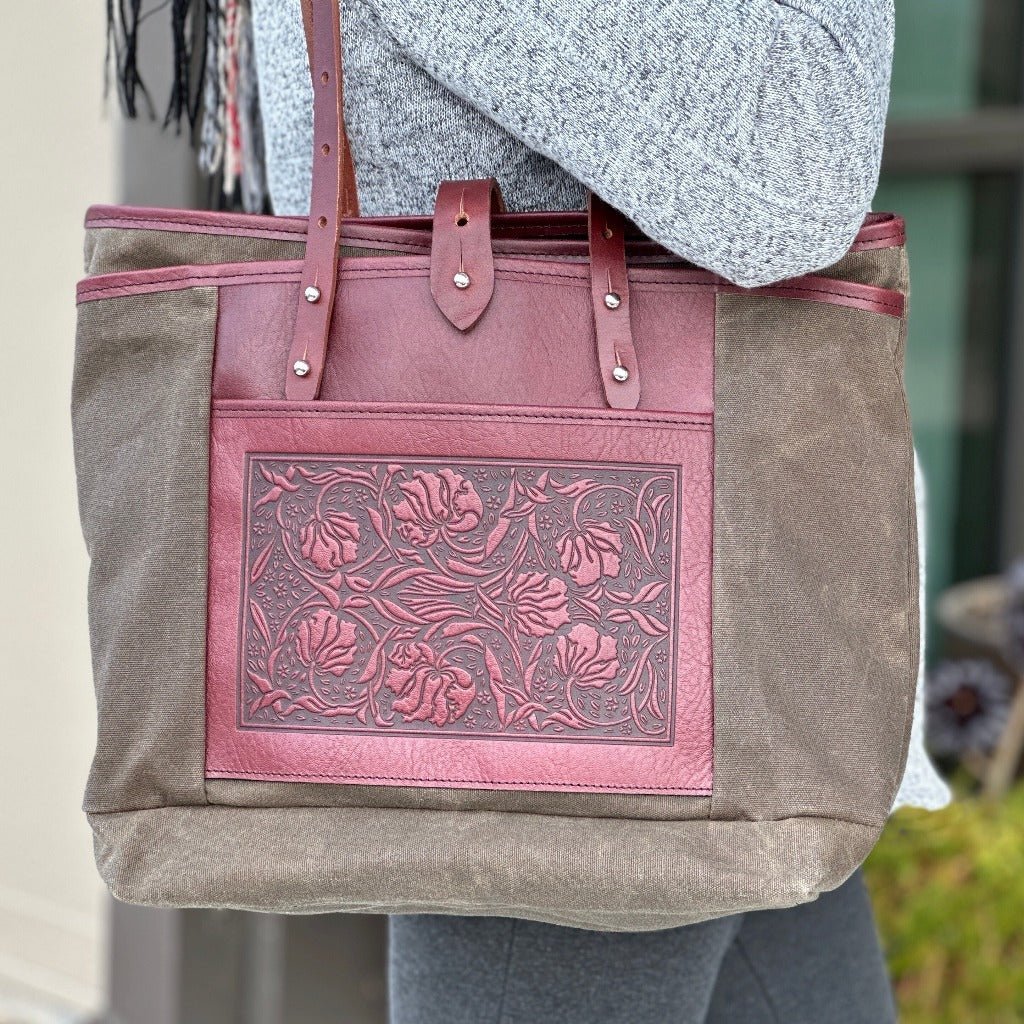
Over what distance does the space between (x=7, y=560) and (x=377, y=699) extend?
146 cm

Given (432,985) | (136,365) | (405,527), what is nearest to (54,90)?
(136,365)

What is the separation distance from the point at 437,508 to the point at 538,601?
0.09 m

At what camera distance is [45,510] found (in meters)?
1.95

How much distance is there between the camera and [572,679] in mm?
747

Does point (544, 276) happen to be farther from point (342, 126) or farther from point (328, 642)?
point (328, 642)

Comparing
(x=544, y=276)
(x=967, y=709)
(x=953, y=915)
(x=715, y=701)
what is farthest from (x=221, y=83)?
(x=967, y=709)

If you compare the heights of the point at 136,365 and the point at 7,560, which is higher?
the point at 136,365

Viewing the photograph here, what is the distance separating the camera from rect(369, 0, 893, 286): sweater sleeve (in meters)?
0.63

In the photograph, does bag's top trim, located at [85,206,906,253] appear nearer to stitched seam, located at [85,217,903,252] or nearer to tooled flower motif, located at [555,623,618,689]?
stitched seam, located at [85,217,903,252]

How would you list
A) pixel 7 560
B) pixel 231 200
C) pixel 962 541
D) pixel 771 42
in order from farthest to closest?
pixel 962 541 → pixel 7 560 → pixel 231 200 → pixel 771 42

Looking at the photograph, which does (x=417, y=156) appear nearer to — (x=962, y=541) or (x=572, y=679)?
(x=572, y=679)

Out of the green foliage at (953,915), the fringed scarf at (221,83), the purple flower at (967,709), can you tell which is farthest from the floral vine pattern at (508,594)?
the purple flower at (967,709)

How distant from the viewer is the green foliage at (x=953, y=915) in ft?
5.67

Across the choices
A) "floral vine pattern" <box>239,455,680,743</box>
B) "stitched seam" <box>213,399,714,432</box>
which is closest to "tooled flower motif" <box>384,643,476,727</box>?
"floral vine pattern" <box>239,455,680,743</box>
